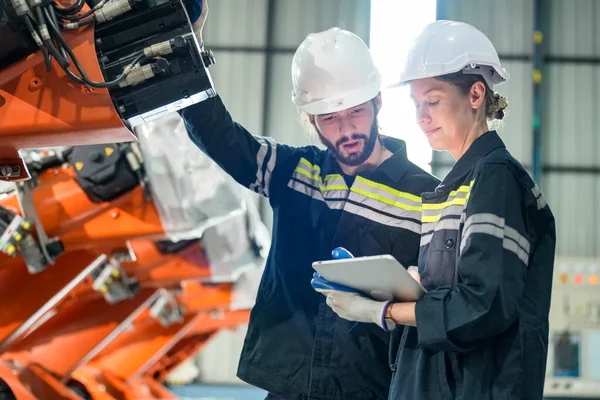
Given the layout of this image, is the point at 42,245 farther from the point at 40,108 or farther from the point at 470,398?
the point at 470,398

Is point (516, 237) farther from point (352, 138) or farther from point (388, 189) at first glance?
point (352, 138)

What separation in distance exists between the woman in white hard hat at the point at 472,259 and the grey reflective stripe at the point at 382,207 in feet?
2.67

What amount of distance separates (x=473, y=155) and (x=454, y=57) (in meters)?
0.35

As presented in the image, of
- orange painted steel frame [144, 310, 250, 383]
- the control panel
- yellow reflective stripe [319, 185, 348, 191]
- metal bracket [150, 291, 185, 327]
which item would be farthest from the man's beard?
the control panel

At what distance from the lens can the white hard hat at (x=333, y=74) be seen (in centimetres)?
389

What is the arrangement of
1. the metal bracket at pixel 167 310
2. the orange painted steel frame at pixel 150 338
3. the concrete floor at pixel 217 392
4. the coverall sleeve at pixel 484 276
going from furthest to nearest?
the concrete floor at pixel 217 392, the orange painted steel frame at pixel 150 338, the metal bracket at pixel 167 310, the coverall sleeve at pixel 484 276

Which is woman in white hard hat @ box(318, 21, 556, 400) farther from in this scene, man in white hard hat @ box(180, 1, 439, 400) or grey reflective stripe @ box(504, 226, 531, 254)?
man in white hard hat @ box(180, 1, 439, 400)

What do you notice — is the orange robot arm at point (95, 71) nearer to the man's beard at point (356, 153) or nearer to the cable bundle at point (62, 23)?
the cable bundle at point (62, 23)

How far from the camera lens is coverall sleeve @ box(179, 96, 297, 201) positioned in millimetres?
3520

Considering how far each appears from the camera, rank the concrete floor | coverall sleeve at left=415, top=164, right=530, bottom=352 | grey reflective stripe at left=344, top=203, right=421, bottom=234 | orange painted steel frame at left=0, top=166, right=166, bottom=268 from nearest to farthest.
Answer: coverall sleeve at left=415, top=164, right=530, bottom=352, grey reflective stripe at left=344, top=203, right=421, bottom=234, orange painted steel frame at left=0, top=166, right=166, bottom=268, the concrete floor

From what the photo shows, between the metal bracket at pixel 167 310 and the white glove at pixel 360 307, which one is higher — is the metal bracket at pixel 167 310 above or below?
below

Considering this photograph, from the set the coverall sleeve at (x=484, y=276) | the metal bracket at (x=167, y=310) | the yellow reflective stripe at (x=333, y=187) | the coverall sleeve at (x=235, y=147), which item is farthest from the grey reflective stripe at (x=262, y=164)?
the metal bracket at (x=167, y=310)

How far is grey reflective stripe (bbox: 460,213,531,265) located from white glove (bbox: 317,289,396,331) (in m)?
0.32

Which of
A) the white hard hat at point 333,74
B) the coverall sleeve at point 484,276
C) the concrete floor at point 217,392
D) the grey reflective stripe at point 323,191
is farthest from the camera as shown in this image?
the concrete floor at point 217,392
